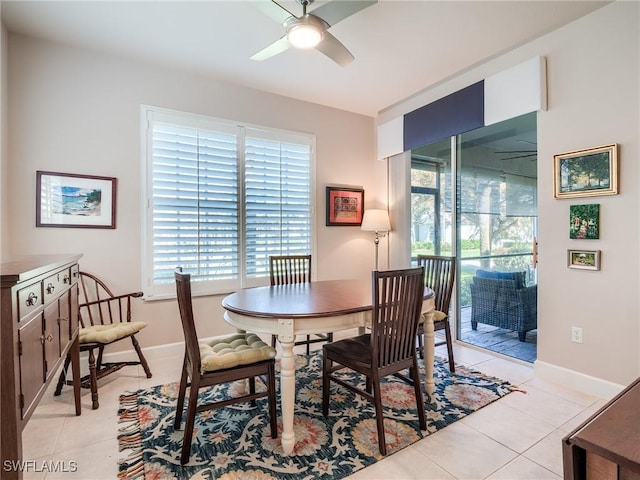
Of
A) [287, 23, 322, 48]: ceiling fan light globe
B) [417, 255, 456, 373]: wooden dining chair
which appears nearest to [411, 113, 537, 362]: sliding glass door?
[417, 255, 456, 373]: wooden dining chair

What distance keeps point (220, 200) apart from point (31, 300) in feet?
7.00

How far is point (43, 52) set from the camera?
2.66m

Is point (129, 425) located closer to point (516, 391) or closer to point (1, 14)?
point (516, 391)

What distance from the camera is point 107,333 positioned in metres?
2.34

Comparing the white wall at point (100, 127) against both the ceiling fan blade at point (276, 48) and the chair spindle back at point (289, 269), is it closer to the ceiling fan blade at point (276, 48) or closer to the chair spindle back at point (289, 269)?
the chair spindle back at point (289, 269)

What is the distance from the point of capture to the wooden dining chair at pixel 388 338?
1.79 metres

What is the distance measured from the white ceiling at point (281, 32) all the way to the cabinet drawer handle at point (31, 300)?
2.01 m

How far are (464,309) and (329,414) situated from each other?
208 centimetres

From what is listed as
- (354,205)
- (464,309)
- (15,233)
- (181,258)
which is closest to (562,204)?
(464,309)

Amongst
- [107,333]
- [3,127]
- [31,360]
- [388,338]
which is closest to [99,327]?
[107,333]

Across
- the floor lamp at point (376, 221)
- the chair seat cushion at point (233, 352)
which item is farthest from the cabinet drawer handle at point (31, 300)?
the floor lamp at point (376, 221)

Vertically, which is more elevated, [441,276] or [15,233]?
[15,233]

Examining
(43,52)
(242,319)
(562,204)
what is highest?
(43,52)

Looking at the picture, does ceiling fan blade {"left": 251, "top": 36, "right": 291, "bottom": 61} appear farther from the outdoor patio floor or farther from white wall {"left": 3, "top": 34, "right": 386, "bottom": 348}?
the outdoor patio floor
